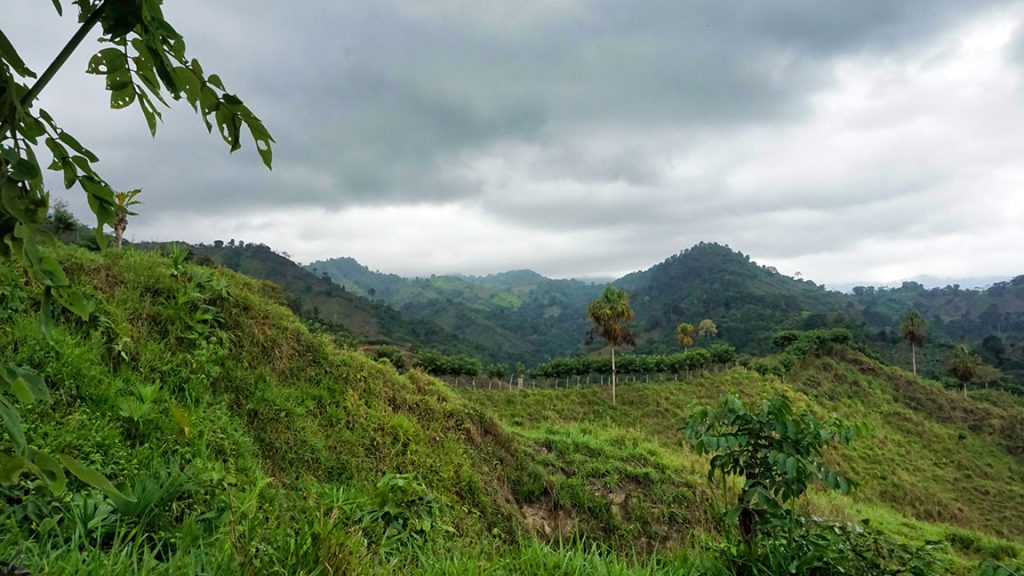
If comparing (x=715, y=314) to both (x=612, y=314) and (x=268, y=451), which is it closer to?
(x=612, y=314)

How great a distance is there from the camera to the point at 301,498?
5203mm

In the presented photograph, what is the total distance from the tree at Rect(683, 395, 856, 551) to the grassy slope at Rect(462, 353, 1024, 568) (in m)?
7.14

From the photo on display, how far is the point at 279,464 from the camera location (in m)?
5.94

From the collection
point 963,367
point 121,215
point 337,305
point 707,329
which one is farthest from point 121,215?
point 337,305

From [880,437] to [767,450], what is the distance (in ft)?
125

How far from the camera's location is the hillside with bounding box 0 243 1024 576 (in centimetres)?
291

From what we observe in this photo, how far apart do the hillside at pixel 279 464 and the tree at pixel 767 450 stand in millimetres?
540

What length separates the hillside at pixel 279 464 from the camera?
9.55 feet

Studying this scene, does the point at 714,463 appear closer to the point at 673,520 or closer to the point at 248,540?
the point at 248,540

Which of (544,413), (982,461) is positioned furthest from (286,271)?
(982,461)

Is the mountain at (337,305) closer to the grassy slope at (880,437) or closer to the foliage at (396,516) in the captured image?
the grassy slope at (880,437)

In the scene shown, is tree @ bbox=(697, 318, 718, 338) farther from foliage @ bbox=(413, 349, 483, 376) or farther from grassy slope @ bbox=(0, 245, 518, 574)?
grassy slope @ bbox=(0, 245, 518, 574)

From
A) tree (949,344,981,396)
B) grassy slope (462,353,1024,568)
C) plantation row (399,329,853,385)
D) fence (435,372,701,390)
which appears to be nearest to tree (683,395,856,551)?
grassy slope (462,353,1024,568)

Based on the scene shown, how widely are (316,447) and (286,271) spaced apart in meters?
136
